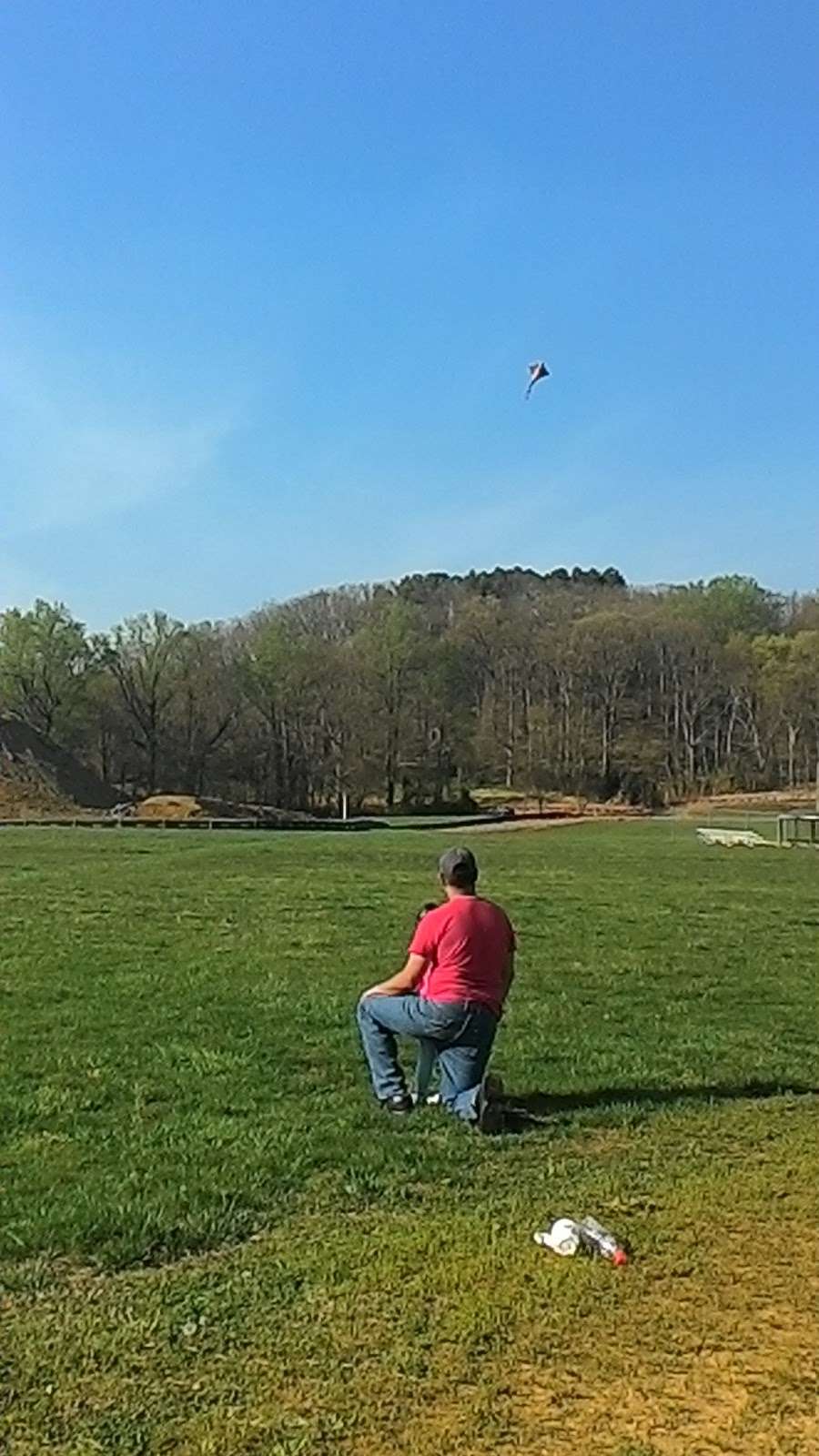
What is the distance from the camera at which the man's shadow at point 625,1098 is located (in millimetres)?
8820

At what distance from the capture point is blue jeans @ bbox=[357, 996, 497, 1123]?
28.6ft

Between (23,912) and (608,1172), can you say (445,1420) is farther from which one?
(23,912)

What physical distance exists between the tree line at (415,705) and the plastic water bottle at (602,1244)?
87.6 m

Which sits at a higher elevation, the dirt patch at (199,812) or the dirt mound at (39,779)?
the dirt mound at (39,779)

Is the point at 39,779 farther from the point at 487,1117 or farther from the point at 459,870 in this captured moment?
the point at 487,1117

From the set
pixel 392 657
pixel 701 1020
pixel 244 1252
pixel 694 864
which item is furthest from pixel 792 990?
pixel 392 657

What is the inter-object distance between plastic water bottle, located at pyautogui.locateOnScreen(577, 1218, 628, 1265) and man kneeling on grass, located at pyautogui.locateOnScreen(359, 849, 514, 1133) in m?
2.36

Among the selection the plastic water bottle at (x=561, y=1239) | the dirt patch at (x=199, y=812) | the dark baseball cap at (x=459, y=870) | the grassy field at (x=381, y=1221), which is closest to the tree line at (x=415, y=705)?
the dirt patch at (x=199, y=812)

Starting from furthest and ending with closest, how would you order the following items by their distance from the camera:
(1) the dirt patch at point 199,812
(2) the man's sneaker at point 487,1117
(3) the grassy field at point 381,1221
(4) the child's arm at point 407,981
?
(1) the dirt patch at point 199,812
(4) the child's arm at point 407,981
(2) the man's sneaker at point 487,1117
(3) the grassy field at point 381,1221

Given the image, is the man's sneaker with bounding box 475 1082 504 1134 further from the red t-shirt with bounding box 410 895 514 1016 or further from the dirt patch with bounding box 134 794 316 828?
the dirt patch with bounding box 134 794 316 828

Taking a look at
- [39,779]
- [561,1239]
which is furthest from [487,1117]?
[39,779]

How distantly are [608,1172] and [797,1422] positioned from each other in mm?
3007

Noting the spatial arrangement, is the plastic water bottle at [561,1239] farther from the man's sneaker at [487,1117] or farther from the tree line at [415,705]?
the tree line at [415,705]

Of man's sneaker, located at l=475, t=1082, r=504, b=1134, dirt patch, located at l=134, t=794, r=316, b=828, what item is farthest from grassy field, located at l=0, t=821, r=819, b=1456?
dirt patch, located at l=134, t=794, r=316, b=828
